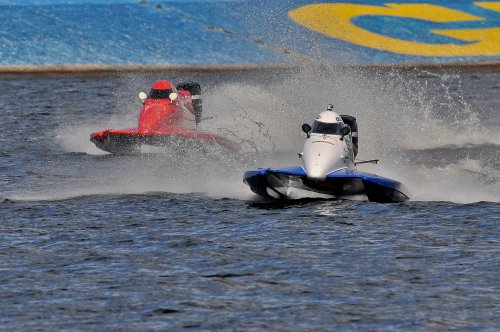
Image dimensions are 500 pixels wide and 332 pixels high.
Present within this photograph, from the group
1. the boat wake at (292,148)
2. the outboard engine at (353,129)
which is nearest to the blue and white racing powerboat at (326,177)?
the outboard engine at (353,129)

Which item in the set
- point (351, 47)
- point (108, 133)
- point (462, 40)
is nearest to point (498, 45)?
point (462, 40)

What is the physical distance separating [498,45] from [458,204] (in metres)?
54.4

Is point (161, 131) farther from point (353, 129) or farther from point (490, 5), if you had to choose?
point (490, 5)

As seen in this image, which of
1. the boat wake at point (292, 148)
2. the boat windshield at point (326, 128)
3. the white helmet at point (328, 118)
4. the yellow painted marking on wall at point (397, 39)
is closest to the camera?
the boat windshield at point (326, 128)

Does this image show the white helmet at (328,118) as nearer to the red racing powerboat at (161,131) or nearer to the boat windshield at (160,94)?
the red racing powerboat at (161,131)

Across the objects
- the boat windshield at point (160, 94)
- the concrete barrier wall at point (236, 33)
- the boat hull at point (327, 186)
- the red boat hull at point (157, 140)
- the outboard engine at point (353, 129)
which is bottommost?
the boat hull at point (327, 186)

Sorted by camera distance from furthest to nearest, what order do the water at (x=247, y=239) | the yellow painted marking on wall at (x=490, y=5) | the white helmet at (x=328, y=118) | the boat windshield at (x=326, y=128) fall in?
the yellow painted marking on wall at (x=490, y=5), the white helmet at (x=328, y=118), the boat windshield at (x=326, y=128), the water at (x=247, y=239)

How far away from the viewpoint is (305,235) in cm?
2047

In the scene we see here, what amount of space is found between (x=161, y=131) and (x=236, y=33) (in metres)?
43.3

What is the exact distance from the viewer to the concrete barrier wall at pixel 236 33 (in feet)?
239

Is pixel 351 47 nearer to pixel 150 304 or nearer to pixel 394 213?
pixel 394 213

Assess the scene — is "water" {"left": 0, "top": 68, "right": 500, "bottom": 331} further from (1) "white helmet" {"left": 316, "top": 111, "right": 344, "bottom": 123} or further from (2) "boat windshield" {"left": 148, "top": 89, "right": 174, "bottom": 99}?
(2) "boat windshield" {"left": 148, "top": 89, "right": 174, "bottom": 99}

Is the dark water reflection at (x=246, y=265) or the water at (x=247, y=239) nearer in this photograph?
the dark water reflection at (x=246, y=265)

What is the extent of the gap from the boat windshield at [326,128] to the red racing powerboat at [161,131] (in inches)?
309
